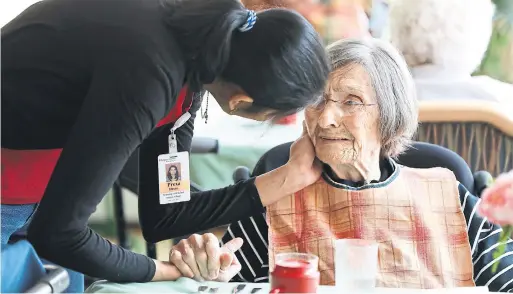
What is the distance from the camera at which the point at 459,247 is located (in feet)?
5.98

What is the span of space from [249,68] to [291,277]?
381mm

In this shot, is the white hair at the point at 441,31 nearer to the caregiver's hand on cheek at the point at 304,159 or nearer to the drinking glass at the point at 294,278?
the caregiver's hand on cheek at the point at 304,159

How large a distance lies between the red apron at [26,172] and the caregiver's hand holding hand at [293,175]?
0.38 m

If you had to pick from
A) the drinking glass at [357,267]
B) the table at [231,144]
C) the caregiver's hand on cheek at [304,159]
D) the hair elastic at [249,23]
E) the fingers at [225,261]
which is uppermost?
the hair elastic at [249,23]

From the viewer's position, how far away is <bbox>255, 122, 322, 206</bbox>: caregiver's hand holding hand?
5.91 ft

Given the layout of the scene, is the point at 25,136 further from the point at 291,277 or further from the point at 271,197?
the point at 271,197

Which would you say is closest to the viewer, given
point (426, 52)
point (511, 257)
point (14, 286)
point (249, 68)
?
point (249, 68)

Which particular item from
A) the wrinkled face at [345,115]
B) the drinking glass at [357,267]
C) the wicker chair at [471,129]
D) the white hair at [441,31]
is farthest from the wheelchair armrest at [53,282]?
the white hair at [441,31]

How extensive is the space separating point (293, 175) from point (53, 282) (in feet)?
2.20

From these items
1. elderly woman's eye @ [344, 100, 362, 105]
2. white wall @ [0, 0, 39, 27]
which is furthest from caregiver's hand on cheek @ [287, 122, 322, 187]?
white wall @ [0, 0, 39, 27]

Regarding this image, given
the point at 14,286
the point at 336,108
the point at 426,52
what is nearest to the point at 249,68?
the point at 336,108

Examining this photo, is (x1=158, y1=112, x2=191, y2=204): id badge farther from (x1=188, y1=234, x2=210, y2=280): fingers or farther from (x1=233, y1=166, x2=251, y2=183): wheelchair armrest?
(x1=233, y1=166, x2=251, y2=183): wheelchair armrest

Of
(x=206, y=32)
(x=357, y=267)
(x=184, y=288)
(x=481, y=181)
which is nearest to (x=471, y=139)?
(x=481, y=181)

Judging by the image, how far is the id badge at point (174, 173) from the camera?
159 centimetres
